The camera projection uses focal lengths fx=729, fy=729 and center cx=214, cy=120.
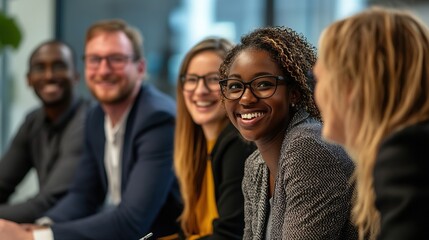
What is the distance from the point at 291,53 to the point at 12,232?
3.70 feet

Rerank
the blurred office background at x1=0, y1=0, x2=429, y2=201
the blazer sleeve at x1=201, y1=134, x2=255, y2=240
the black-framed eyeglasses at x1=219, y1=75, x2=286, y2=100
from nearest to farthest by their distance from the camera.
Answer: the black-framed eyeglasses at x1=219, y1=75, x2=286, y2=100 < the blazer sleeve at x1=201, y1=134, x2=255, y2=240 < the blurred office background at x1=0, y1=0, x2=429, y2=201

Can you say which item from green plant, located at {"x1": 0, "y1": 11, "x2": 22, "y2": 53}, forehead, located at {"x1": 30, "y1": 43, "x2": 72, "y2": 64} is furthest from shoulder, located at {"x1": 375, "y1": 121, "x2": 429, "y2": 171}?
green plant, located at {"x1": 0, "y1": 11, "x2": 22, "y2": 53}

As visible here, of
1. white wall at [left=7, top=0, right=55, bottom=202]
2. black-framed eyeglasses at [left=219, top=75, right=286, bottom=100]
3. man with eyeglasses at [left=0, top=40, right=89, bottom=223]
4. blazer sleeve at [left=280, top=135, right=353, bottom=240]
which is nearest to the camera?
blazer sleeve at [left=280, top=135, right=353, bottom=240]

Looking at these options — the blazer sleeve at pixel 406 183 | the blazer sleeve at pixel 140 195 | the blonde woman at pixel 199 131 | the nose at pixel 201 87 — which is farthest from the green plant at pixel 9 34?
the blazer sleeve at pixel 406 183

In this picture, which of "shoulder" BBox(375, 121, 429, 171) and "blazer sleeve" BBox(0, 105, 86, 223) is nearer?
"shoulder" BBox(375, 121, 429, 171)

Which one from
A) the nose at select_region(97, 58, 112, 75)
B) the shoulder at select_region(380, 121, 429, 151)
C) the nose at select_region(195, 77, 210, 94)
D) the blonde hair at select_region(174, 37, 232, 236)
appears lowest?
the blonde hair at select_region(174, 37, 232, 236)

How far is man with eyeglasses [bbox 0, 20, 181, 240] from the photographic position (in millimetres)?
2586

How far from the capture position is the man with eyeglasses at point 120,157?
8.48 feet

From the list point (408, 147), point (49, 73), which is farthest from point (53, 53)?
point (408, 147)

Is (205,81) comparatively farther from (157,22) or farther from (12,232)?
(157,22)

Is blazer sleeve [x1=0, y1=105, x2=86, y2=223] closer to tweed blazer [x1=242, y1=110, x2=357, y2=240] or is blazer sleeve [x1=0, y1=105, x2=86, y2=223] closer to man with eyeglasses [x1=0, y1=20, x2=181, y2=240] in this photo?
man with eyeglasses [x1=0, y1=20, x2=181, y2=240]

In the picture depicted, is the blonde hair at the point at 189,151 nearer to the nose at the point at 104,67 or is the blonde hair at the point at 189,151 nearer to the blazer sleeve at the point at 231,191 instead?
the blazer sleeve at the point at 231,191

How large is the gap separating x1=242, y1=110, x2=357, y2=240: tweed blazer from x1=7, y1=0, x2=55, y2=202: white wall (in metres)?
3.72

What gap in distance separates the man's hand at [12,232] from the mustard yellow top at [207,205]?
54 cm
